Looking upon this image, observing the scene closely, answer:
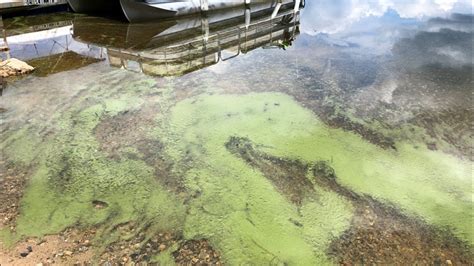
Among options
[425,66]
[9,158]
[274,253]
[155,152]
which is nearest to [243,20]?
[425,66]

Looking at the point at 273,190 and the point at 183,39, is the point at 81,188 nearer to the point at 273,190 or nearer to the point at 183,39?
the point at 273,190

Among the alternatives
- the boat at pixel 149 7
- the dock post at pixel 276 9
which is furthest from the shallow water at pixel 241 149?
the dock post at pixel 276 9

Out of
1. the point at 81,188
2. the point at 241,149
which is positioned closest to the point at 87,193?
the point at 81,188

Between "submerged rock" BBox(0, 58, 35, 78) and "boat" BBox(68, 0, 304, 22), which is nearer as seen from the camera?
"submerged rock" BBox(0, 58, 35, 78)

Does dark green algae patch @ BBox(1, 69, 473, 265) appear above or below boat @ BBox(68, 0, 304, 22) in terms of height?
below

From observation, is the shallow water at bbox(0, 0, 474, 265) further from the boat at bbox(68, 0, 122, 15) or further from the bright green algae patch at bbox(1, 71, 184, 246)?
the boat at bbox(68, 0, 122, 15)

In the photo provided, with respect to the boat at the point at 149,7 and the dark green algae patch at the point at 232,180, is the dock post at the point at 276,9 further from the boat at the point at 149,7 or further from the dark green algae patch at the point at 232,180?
the dark green algae patch at the point at 232,180

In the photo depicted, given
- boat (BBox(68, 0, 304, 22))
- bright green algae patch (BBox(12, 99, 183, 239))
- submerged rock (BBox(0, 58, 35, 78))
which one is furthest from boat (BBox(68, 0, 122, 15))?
bright green algae patch (BBox(12, 99, 183, 239))
